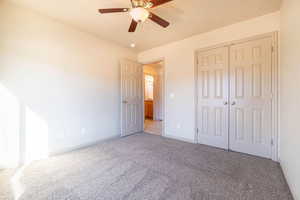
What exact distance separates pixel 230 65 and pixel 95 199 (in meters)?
3.11

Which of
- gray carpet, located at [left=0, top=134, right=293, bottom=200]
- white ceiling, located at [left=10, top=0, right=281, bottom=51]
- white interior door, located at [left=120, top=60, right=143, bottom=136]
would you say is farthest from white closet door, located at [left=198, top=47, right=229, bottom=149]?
white interior door, located at [left=120, top=60, right=143, bottom=136]

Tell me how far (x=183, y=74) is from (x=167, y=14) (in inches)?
56.5

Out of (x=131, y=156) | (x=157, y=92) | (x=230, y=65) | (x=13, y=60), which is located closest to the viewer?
(x=13, y=60)

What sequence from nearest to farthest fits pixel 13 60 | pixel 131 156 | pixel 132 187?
pixel 132 187
pixel 13 60
pixel 131 156

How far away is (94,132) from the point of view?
3.28 meters

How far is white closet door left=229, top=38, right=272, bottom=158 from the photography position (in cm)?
242

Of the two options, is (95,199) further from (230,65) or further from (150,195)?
(230,65)

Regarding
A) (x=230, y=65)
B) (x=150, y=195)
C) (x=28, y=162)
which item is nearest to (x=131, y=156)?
(x=150, y=195)

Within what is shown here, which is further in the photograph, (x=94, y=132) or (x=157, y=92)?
(x=157, y=92)

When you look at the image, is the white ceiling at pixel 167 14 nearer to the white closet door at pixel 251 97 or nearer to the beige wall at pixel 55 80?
the beige wall at pixel 55 80

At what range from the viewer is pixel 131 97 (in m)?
4.04

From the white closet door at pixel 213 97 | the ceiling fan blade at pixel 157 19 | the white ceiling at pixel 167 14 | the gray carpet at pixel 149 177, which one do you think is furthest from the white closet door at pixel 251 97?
the ceiling fan blade at pixel 157 19

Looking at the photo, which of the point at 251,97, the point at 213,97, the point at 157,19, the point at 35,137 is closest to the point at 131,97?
the point at 213,97

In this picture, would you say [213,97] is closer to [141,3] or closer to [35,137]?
[141,3]
